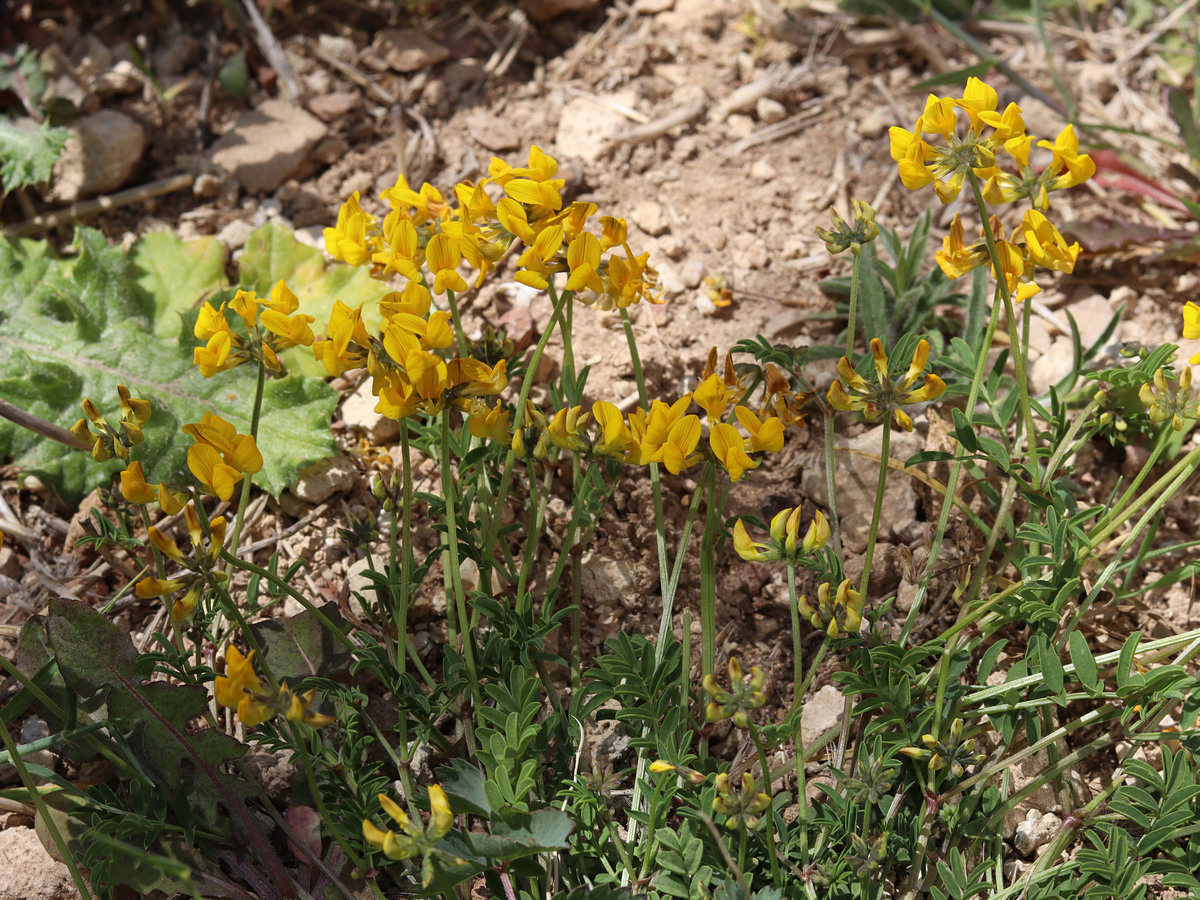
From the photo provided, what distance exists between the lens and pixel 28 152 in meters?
3.57

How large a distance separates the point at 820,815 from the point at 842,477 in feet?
3.82

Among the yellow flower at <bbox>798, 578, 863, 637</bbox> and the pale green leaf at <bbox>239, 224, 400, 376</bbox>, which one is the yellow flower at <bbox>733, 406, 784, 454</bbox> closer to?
the yellow flower at <bbox>798, 578, 863, 637</bbox>

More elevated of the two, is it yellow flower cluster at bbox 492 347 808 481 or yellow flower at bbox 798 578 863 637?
yellow flower cluster at bbox 492 347 808 481

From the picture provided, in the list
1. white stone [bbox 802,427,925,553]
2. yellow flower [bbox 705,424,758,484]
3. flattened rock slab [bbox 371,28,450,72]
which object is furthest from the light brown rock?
flattened rock slab [bbox 371,28,450,72]

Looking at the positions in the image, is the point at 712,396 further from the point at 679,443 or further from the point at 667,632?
the point at 667,632

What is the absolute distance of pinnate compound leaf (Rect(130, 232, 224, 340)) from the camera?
3643 millimetres

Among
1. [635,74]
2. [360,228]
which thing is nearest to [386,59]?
[635,74]

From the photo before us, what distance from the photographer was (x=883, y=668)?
2.40 m

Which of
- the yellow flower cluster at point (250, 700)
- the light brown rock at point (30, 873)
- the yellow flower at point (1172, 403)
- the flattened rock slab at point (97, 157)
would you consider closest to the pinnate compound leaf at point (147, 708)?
the light brown rock at point (30, 873)

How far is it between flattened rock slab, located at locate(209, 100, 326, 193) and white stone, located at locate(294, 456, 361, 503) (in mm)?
1653

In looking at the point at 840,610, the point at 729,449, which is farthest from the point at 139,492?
the point at 840,610

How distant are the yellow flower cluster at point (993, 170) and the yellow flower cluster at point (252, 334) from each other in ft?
5.15

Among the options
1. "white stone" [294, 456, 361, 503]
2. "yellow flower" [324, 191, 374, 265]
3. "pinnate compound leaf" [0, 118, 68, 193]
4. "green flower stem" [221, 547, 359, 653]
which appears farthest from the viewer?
"pinnate compound leaf" [0, 118, 68, 193]

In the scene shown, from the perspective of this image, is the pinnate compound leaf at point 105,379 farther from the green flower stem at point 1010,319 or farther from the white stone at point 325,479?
the green flower stem at point 1010,319
